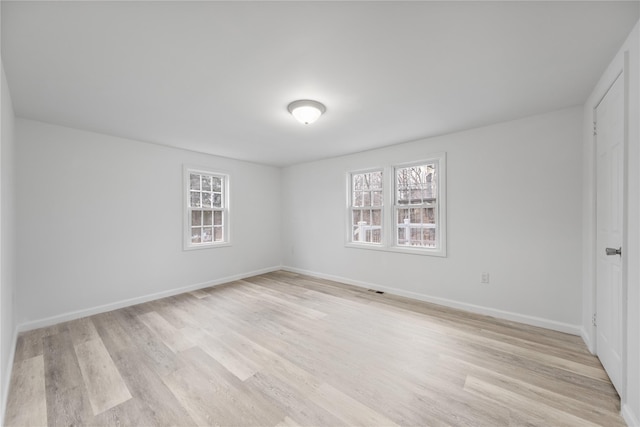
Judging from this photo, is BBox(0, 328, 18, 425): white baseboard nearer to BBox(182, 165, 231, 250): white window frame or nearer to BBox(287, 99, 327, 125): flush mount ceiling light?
BBox(182, 165, 231, 250): white window frame

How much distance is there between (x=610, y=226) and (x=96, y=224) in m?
5.39

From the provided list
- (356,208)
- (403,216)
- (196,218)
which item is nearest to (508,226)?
(403,216)

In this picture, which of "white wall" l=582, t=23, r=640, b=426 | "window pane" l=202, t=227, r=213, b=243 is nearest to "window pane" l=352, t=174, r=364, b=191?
"window pane" l=202, t=227, r=213, b=243

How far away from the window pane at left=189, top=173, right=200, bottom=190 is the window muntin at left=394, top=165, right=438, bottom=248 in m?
3.43

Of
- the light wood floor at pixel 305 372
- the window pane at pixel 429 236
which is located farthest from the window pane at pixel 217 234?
the window pane at pixel 429 236

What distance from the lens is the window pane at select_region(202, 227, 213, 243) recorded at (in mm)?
4551

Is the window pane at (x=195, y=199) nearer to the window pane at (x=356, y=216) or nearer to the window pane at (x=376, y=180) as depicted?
the window pane at (x=356, y=216)

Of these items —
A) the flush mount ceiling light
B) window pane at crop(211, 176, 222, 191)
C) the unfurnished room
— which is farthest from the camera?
window pane at crop(211, 176, 222, 191)

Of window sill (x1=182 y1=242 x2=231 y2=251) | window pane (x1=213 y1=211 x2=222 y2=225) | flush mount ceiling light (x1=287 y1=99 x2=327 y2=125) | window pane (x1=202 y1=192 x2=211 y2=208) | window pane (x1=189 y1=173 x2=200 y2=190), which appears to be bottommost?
window sill (x1=182 y1=242 x2=231 y2=251)

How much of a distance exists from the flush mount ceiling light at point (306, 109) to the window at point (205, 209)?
2.61 metres

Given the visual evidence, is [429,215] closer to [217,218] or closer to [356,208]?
[356,208]

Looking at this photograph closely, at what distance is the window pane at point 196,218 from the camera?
4373mm

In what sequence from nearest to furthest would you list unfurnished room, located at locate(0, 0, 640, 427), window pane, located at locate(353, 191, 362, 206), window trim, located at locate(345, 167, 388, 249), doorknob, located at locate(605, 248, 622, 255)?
1. unfurnished room, located at locate(0, 0, 640, 427)
2. doorknob, located at locate(605, 248, 622, 255)
3. window trim, located at locate(345, 167, 388, 249)
4. window pane, located at locate(353, 191, 362, 206)

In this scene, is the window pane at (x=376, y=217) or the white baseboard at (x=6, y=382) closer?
the white baseboard at (x=6, y=382)
